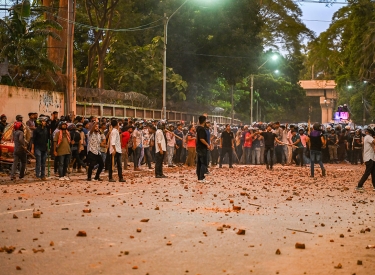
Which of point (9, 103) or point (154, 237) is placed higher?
point (9, 103)

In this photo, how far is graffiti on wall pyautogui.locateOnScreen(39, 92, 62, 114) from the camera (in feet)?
97.1

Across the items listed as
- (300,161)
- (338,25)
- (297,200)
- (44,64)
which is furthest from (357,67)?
(297,200)

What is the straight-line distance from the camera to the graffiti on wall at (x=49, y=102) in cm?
2959

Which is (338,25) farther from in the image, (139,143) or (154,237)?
(154,237)

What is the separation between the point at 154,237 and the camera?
9484mm

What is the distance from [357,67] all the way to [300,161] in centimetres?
1778

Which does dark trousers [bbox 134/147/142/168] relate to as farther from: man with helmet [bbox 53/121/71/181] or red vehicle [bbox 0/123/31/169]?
man with helmet [bbox 53/121/71/181]

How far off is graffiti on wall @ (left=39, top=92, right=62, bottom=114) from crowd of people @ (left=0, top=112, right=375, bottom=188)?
2.83 meters

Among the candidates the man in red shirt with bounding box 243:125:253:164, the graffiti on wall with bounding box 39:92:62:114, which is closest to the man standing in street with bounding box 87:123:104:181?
the graffiti on wall with bounding box 39:92:62:114

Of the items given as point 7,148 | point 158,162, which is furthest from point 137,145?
point 7,148

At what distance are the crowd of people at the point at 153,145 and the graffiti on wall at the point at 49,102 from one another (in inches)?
112

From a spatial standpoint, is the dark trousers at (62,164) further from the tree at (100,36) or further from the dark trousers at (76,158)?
the tree at (100,36)

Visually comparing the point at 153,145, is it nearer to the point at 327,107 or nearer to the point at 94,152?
the point at 94,152

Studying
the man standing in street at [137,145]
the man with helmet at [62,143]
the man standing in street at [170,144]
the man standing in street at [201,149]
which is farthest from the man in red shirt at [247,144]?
the man with helmet at [62,143]
